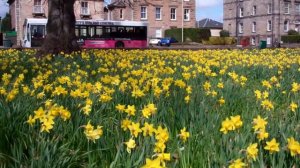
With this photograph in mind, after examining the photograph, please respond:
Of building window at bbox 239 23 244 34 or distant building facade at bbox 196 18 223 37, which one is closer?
building window at bbox 239 23 244 34

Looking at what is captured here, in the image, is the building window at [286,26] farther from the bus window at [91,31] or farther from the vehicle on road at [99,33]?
the bus window at [91,31]

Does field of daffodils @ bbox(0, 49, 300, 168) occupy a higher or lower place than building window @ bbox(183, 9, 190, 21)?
lower

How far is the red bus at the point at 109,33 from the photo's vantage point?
36.6 meters

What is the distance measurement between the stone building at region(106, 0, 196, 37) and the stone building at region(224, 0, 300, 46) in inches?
365

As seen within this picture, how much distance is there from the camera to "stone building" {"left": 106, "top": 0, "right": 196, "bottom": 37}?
57.9 meters

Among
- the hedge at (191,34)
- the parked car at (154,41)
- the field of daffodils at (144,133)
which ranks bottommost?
the field of daffodils at (144,133)

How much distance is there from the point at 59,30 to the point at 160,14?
157 ft

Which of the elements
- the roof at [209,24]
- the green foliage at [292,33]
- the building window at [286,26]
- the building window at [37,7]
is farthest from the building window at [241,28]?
the building window at [37,7]

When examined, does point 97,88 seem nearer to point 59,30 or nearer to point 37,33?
point 59,30

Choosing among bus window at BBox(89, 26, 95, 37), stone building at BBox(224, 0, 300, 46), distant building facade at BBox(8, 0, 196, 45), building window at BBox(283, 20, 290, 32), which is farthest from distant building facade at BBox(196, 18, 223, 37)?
bus window at BBox(89, 26, 95, 37)

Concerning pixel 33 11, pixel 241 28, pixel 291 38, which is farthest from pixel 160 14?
pixel 291 38

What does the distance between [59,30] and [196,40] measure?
148 ft

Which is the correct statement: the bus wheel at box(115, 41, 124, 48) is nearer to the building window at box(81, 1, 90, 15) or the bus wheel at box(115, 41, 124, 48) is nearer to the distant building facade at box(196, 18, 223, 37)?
the building window at box(81, 1, 90, 15)

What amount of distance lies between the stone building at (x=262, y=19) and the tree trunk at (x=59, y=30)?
50023mm
